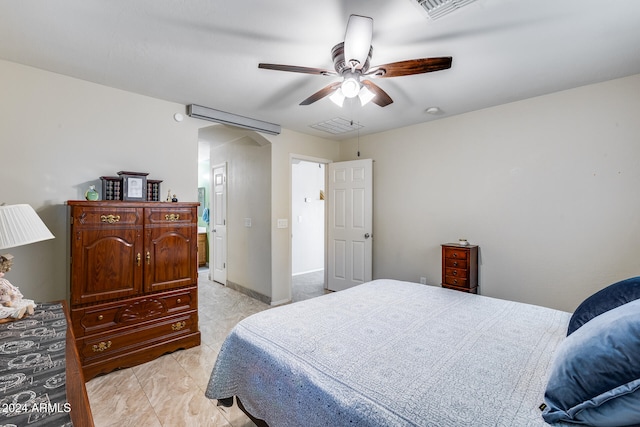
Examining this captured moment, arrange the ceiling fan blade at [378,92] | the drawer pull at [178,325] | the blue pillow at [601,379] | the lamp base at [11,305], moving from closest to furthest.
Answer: the blue pillow at [601,379] → the lamp base at [11,305] → the ceiling fan blade at [378,92] → the drawer pull at [178,325]

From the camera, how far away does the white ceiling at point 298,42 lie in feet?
5.54

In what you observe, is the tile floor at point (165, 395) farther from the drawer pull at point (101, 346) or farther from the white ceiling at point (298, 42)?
the white ceiling at point (298, 42)

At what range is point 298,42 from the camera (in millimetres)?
2018

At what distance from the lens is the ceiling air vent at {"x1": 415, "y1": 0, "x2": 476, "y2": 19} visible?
160 cm

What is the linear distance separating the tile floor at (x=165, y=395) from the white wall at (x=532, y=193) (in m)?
2.78

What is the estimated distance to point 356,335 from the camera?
149cm

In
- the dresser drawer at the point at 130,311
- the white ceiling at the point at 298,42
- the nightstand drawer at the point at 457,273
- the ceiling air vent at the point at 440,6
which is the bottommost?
the dresser drawer at the point at 130,311

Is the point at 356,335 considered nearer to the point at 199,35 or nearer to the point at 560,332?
the point at 560,332

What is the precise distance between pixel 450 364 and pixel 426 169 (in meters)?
3.07

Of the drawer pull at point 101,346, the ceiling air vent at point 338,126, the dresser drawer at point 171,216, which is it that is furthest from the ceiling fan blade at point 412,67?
the drawer pull at point 101,346

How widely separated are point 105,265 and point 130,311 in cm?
46

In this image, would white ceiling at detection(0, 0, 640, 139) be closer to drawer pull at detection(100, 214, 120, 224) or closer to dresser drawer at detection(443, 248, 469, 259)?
drawer pull at detection(100, 214, 120, 224)

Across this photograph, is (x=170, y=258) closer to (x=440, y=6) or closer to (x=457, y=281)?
(x=440, y=6)

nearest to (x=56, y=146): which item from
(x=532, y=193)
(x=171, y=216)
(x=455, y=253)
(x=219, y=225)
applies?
(x=171, y=216)
